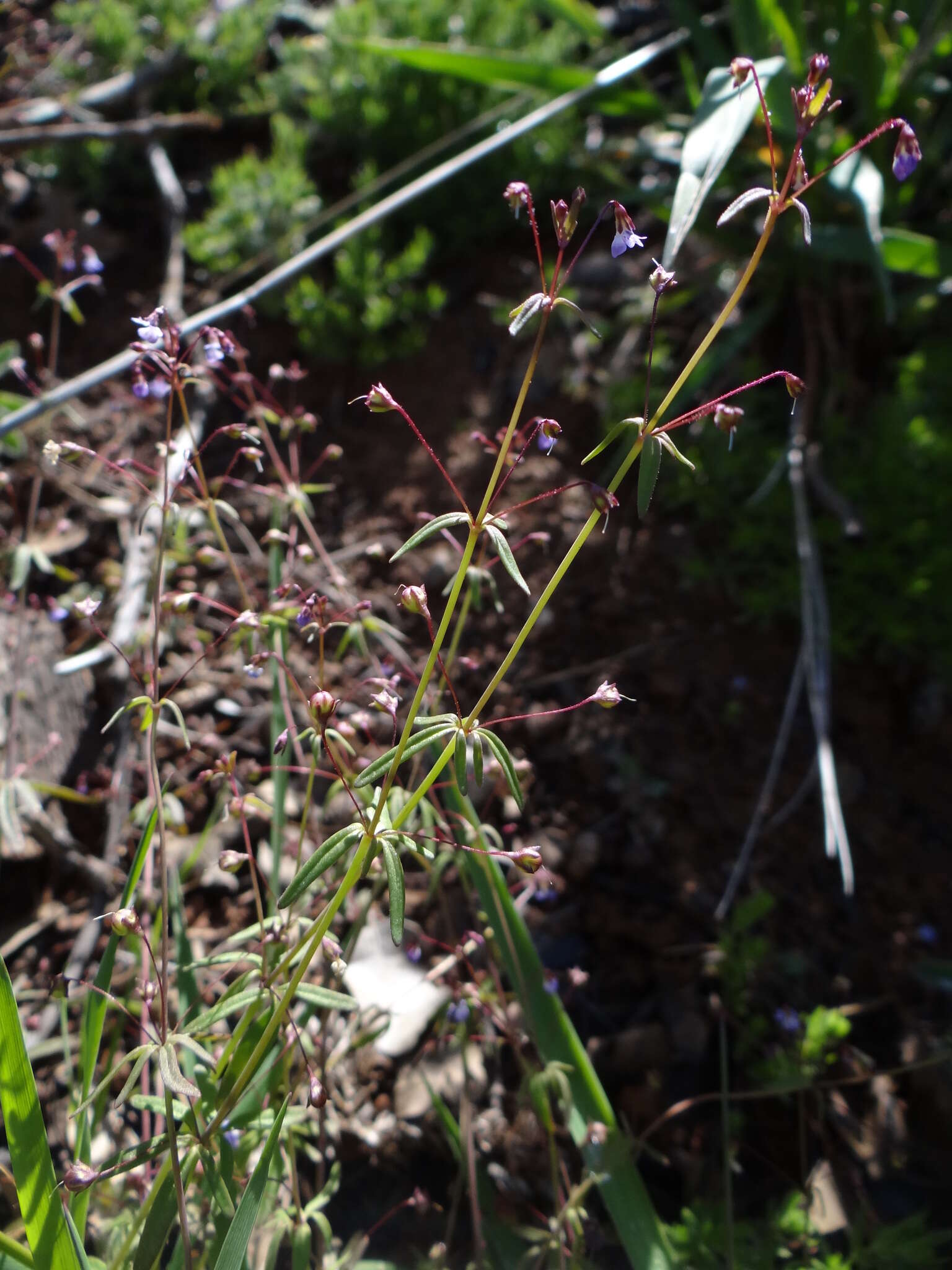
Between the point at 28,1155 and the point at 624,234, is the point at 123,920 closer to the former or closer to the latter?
the point at 28,1155

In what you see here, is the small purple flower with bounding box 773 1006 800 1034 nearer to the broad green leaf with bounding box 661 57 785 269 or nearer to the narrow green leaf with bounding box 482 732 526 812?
the narrow green leaf with bounding box 482 732 526 812

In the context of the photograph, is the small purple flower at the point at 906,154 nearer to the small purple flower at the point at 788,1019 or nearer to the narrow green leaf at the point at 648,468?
the narrow green leaf at the point at 648,468

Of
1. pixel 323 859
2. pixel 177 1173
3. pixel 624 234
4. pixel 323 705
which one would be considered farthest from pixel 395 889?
pixel 624 234

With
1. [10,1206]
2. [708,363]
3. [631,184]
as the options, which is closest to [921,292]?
[708,363]

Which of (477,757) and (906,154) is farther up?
(906,154)

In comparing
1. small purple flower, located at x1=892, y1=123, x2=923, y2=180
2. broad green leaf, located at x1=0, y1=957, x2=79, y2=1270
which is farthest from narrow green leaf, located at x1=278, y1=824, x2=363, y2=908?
small purple flower, located at x1=892, y1=123, x2=923, y2=180

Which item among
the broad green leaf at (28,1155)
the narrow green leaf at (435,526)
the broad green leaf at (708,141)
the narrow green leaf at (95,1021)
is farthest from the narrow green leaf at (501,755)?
the broad green leaf at (708,141)
